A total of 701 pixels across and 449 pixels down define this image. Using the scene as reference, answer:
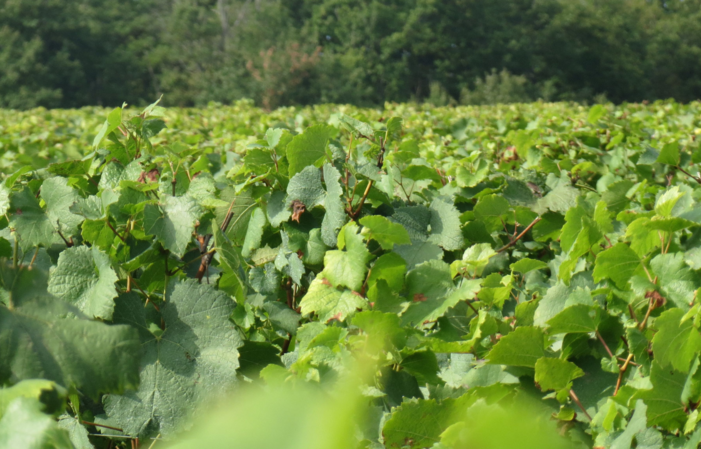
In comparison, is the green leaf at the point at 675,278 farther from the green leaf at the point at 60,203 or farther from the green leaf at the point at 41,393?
the green leaf at the point at 60,203

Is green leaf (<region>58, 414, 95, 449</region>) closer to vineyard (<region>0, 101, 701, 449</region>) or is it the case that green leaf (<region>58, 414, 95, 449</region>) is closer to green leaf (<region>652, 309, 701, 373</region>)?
vineyard (<region>0, 101, 701, 449</region>)

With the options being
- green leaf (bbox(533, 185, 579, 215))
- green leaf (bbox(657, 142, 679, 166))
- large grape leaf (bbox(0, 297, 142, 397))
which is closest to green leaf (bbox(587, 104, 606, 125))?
green leaf (bbox(657, 142, 679, 166))

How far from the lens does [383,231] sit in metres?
1.08

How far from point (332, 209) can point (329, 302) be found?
0.63 ft

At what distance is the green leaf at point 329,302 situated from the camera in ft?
3.32

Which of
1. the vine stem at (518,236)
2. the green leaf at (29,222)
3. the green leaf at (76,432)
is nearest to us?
the green leaf at (76,432)

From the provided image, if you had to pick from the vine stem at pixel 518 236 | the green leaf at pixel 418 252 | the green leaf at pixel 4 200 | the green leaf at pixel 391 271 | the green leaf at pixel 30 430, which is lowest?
Answer: the vine stem at pixel 518 236

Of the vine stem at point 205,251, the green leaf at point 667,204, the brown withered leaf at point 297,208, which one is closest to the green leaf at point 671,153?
the green leaf at point 667,204

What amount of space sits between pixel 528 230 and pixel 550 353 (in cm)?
61

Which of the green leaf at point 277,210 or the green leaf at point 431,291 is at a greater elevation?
the green leaf at point 277,210

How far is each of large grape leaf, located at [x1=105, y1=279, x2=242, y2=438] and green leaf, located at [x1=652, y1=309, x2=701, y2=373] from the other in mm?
616

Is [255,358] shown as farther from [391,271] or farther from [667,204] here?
[667,204]

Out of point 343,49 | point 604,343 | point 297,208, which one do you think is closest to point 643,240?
point 604,343

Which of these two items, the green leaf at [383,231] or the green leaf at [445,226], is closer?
the green leaf at [383,231]
